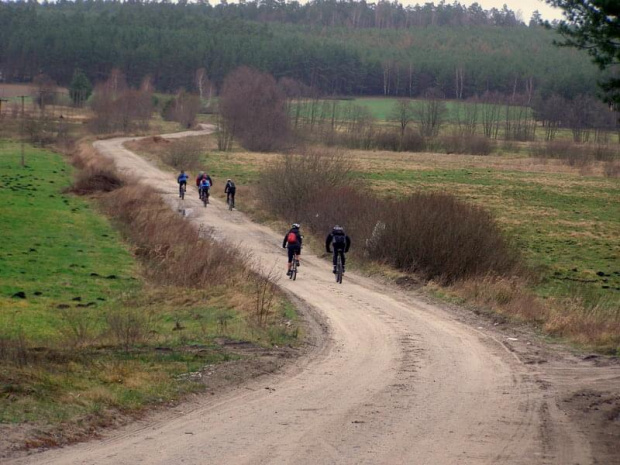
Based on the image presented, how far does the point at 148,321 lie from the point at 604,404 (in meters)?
9.25

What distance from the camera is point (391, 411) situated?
Answer: 423 inches

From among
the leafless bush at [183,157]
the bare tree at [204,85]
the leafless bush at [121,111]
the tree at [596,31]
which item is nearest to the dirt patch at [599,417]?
the tree at [596,31]

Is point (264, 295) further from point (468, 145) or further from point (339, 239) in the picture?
point (468, 145)

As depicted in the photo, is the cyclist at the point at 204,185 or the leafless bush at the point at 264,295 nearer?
the leafless bush at the point at 264,295

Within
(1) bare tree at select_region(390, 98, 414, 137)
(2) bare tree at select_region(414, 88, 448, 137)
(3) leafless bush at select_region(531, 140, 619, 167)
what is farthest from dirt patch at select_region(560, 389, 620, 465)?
(2) bare tree at select_region(414, 88, 448, 137)

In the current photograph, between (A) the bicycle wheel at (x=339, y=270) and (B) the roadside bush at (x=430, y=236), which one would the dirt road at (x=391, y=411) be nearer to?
(A) the bicycle wheel at (x=339, y=270)

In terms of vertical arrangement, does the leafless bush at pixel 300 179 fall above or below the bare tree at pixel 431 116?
below

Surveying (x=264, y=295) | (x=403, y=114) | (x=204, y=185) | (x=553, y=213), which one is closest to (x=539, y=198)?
(x=553, y=213)

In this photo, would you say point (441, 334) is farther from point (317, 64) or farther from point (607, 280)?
point (317, 64)

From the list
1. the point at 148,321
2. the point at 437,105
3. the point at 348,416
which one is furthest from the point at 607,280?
the point at 437,105

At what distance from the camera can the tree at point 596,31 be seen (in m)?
12.3

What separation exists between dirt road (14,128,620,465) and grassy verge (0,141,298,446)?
81 centimetres

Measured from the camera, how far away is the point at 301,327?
17391 millimetres

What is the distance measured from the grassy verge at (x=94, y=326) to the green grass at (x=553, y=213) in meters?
10.9
